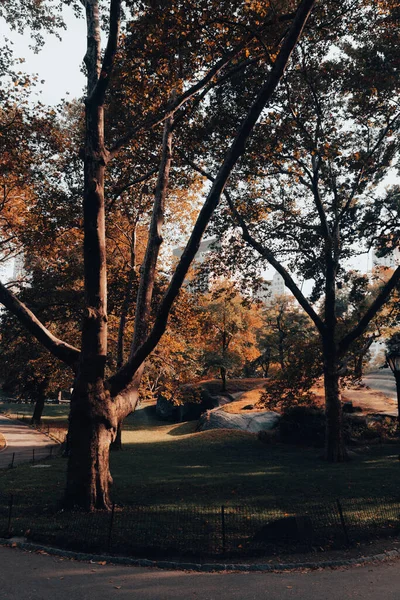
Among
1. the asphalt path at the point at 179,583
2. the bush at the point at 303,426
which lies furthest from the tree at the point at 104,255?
the bush at the point at 303,426

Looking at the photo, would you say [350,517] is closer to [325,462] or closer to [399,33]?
[325,462]

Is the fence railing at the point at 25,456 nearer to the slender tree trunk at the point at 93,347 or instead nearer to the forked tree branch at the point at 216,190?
the slender tree trunk at the point at 93,347

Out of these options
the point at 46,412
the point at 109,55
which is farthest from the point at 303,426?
the point at 46,412

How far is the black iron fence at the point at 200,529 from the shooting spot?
7801 mm

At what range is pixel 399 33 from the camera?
1526cm

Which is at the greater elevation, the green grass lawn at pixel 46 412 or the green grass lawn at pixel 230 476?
the green grass lawn at pixel 230 476

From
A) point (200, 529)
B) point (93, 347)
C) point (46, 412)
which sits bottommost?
point (46, 412)

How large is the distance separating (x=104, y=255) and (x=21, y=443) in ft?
74.4

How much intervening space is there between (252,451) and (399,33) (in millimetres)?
18311

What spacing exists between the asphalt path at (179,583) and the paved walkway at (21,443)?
1330cm

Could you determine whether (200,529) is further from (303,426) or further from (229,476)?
(303,426)

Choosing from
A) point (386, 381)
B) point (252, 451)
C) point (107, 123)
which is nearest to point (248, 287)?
point (252, 451)

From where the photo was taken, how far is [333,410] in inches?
732

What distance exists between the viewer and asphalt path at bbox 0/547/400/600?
6172 mm
